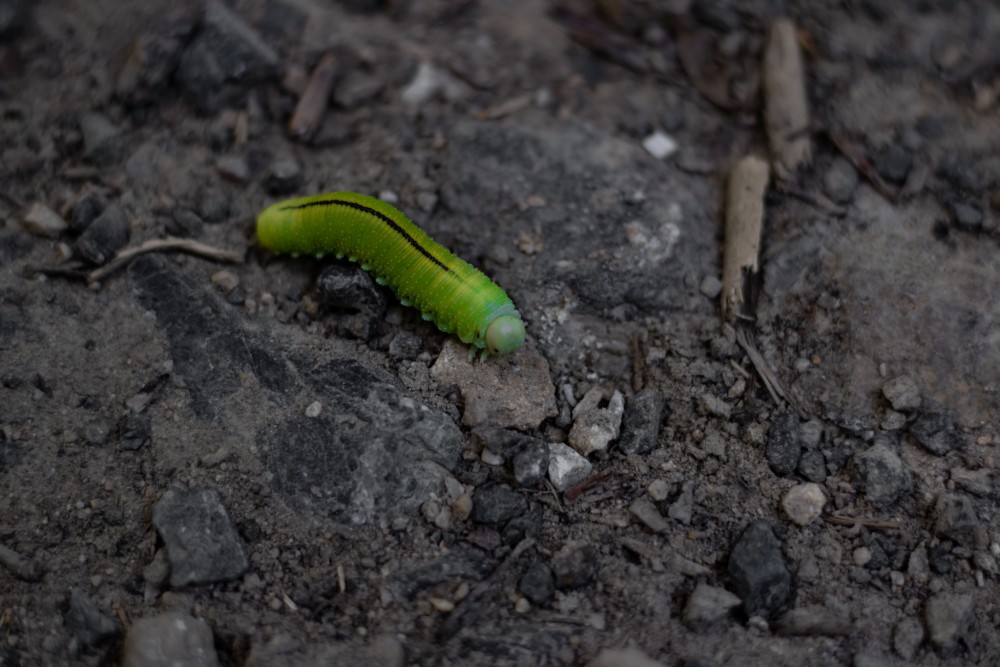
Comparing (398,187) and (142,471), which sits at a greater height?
(398,187)

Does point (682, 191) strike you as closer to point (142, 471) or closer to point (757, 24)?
point (757, 24)

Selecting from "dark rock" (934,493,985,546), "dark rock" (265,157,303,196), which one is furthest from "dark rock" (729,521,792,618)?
"dark rock" (265,157,303,196)

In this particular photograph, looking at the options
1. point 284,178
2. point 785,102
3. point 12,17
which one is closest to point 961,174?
point 785,102

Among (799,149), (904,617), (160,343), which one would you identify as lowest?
(904,617)

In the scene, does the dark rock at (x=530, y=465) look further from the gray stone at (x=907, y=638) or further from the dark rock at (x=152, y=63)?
the dark rock at (x=152, y=63)

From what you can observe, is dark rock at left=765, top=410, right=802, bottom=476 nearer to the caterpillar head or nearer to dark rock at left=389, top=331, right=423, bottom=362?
the caterpillar head

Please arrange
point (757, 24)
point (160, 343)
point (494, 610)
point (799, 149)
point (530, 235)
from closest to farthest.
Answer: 1. point (494, 610)
2. point (160, 343)
3. point (530, 235)
4. point (799, 149)
5. point (757, 24)

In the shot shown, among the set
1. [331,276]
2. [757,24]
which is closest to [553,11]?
[757,24]
